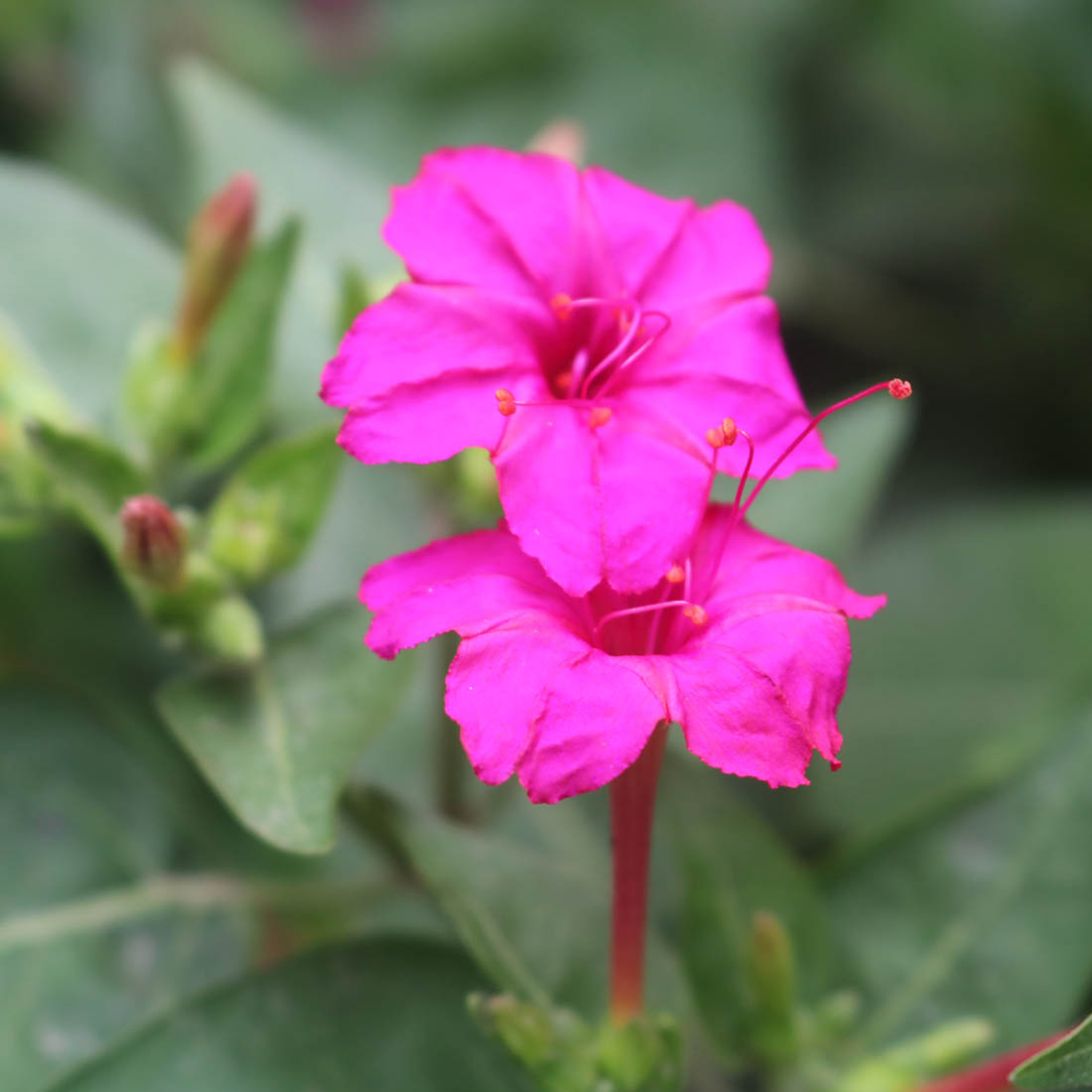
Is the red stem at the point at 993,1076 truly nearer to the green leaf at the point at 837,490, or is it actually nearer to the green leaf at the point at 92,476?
the green leaf at the point at 837,490

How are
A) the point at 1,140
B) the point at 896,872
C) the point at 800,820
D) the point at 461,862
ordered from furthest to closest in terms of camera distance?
the point at 1,140 < the point at 800,820 < the point at 896,872 < the point at 461,862

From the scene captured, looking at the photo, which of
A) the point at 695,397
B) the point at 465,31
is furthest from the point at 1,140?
the point at 695,397

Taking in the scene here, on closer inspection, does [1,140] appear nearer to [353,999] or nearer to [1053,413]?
[353,999]

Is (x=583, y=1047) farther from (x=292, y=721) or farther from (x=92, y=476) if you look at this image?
(x=92, y=476)

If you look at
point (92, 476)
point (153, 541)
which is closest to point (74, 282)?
point (92, 476)

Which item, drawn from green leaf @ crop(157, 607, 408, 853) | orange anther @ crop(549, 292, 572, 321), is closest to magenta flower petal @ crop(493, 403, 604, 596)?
orange anther @ crop(549, 292, 572, 321)
